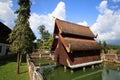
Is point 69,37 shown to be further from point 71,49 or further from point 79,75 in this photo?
point 79,75

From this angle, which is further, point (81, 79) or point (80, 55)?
point (80, 55)

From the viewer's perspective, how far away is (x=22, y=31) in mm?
14703

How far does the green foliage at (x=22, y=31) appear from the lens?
14336mm

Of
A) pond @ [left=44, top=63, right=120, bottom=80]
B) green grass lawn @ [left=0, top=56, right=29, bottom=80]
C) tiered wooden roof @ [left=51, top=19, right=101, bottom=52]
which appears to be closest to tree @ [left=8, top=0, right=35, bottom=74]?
green grass lawn @ [left=0, top=56, right=29, bottom=80]

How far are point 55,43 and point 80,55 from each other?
243 inches

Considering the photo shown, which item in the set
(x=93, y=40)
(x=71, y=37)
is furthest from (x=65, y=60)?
(x=93, y=40)

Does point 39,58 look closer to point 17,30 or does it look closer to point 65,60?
point 65,60

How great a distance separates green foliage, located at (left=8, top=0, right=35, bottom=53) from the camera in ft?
47.0

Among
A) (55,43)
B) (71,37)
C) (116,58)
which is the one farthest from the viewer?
(116,58)

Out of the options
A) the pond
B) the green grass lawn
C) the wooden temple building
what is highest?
the wooden temple building

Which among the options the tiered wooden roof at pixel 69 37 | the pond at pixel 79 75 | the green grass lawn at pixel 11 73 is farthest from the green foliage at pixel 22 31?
the tiered wooden roof at pixel 69 37

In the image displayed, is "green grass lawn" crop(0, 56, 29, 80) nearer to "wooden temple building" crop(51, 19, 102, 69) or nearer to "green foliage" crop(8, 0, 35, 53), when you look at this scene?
"green foliage" crop(8, 0, 35, 53)

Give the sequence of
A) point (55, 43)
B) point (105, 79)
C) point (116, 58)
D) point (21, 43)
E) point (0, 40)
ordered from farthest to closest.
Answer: point (116, 58)
point (0, 40)
point (55, 43)
point (105, 79)
point (21, 43)

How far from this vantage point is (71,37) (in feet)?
70.0
